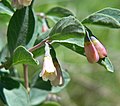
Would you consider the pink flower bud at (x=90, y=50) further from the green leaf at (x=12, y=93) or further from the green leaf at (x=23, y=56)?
the green leaf at (x=12, y=93)

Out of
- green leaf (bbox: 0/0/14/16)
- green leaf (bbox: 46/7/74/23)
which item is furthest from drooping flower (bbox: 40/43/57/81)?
green leaf (bbox: 46/7/74/23)

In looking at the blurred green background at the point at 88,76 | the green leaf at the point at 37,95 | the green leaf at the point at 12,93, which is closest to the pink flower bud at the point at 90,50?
the green leaf at the point at 12,93

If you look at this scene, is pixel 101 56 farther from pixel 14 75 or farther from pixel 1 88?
pixel 14 75

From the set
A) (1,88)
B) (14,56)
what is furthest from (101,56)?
(1,88)

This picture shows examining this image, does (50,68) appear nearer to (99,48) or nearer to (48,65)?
(48,65)

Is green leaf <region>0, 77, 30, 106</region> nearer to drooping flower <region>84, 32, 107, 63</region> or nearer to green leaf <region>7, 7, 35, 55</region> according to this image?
green leaf <region>7, 7, 35, 55</region>

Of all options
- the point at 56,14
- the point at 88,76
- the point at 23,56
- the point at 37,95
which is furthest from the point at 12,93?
the point at 88,76
